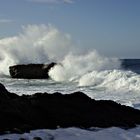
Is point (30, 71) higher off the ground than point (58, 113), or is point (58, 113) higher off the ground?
point (30, 71)

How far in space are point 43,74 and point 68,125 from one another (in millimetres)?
39900

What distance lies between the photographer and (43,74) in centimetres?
5169

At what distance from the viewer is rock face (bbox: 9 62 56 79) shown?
5079 cm

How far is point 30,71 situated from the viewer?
5162 cm

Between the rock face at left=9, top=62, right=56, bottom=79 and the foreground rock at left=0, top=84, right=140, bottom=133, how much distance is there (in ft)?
122

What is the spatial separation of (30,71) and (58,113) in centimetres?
3949

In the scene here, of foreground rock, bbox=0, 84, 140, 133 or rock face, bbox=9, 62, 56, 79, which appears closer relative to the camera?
foreground rock, bbox=0, 84, 140, 133

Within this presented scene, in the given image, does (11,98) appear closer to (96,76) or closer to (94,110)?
(94,110)

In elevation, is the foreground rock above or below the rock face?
below

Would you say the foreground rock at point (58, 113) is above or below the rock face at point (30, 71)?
below

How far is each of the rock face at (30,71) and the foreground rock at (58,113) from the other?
122 feet

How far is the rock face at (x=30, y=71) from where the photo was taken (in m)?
50.8

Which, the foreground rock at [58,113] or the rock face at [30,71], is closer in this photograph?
the foreground rock at [58,113]

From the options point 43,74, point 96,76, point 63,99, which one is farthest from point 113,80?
point 63,99
